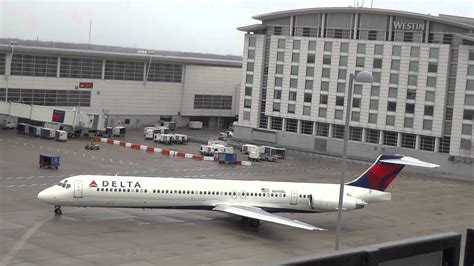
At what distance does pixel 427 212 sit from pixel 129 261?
101ft

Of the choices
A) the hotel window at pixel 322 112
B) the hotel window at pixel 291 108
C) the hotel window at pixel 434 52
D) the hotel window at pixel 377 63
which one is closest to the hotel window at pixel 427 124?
the hotel window at pixel 434 52

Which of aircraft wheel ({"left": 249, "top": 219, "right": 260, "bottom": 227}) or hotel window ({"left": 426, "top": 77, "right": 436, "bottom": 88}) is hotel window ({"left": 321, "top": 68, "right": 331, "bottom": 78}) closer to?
hotel window ({"left": 426, "top": 77, "right": 436, "bottom": 88})

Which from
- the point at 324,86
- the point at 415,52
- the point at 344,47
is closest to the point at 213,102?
the point at 324,86

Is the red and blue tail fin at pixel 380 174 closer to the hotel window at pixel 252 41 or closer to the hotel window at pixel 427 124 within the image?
the hotel window at pixel 427 124

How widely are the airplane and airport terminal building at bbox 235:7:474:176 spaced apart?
4710 cm

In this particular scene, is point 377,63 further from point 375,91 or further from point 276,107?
point 276,107

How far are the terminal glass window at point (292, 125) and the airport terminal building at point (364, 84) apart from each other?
0.40 feet

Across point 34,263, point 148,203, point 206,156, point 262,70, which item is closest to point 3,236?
point 34,263

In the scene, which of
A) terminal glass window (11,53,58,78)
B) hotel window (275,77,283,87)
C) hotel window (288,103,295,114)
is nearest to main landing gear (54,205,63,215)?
terminal glass window (11,53,58,78)

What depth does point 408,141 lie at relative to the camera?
316ft

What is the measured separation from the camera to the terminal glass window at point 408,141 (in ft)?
314

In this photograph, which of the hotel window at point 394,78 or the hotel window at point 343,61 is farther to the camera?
the hotel window at point 343,61

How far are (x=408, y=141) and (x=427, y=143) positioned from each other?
9.01 ft

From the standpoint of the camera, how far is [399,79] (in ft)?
316
